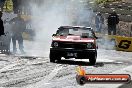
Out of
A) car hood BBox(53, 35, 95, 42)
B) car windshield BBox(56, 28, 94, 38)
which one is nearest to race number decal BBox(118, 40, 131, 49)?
car windshield BBox(56, 28, 94, 38)

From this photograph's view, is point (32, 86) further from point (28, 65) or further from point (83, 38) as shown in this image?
point (83, 38)

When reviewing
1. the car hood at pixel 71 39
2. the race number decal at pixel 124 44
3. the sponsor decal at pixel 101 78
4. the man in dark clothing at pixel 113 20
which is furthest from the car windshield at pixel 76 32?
the sponsor decal at pixel 101 78

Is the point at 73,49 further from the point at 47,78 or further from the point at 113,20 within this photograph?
the point at 113,20

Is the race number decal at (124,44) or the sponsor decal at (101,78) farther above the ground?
the sponsor decal at (101,78)

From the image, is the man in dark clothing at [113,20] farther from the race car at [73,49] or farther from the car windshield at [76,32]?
the race car at [73,49]

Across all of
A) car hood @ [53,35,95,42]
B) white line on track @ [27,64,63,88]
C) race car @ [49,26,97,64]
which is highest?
car hood @ [53,35,95,42]

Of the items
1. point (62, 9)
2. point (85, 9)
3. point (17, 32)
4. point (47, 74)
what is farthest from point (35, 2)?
point (47, 74)

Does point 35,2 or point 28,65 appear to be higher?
point 35,2

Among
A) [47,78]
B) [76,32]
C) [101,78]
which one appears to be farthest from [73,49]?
[101,78]

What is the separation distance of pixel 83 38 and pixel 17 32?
16.5ft

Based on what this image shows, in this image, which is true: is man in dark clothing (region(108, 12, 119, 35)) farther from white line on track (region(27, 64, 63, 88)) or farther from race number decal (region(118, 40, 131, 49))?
white line on track (region(27, 64, 63, 88))

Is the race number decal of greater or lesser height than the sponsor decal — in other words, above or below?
below

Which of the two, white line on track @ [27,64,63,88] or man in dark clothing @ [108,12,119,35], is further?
man in dark clothing @ [108,12,119,35]

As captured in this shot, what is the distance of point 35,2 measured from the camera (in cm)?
3391
